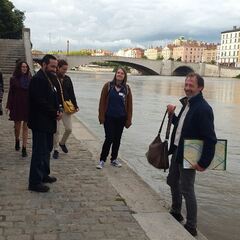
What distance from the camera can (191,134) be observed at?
4.79m

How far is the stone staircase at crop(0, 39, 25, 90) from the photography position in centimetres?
2349

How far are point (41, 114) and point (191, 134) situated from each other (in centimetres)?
196

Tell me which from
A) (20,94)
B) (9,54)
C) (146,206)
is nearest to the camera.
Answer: (146,206)

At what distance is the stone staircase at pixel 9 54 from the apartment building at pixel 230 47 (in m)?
119

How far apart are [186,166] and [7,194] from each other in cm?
229

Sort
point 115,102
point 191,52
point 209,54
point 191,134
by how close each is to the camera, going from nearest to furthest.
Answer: point 191,134, point 115,102, point 209,54, point 191,52

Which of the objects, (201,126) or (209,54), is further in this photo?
(209,54)

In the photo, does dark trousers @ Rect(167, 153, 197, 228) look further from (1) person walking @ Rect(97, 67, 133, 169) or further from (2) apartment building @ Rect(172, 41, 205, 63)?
(2) apartment building @ Rect(172, 41, 205, 63)

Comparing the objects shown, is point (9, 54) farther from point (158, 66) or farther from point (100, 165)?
point (158, 66)

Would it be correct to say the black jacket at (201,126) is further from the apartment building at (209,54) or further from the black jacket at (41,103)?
the apartment building at (209,54)

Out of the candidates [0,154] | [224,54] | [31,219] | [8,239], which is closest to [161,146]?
[31,219]

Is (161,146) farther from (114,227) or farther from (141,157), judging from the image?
(141,157)

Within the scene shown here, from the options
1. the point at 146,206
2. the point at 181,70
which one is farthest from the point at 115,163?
the point at 181,70

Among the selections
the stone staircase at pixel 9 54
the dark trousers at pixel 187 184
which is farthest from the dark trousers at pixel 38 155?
the stone staircase at pixel 9 54
